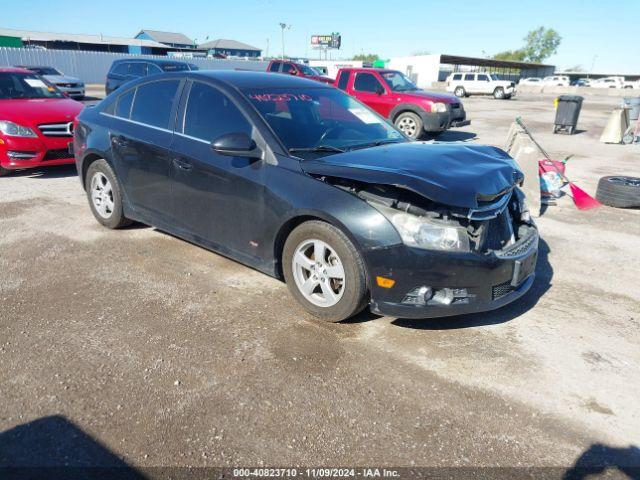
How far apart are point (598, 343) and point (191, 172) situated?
134 inches

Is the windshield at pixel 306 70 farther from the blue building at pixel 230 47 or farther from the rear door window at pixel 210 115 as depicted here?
the blue building at pixel 230 47

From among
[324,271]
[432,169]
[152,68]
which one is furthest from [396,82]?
[324,271]

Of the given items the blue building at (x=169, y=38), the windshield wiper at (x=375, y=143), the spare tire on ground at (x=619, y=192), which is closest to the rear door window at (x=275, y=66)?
the spare tire on ground at (x=619, y=192)

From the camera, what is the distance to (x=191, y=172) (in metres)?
4.25

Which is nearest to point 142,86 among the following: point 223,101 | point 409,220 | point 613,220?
point 223,101

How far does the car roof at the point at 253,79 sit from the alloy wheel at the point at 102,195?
152 centimetres

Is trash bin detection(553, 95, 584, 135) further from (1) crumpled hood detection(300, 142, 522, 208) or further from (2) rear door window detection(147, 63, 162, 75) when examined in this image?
(1) crumpled hood detection(300, 142, 522, 208)

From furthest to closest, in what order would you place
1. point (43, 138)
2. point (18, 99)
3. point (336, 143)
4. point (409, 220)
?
point (18, 99) < point (43, 138) < point (336, 143) < point (409, 220)

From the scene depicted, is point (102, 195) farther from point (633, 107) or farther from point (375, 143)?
point (633, 107)

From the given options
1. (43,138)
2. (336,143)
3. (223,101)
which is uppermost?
(223,101)

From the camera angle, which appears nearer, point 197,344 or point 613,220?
point 197,344

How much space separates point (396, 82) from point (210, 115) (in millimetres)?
10484

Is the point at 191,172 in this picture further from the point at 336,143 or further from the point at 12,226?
the point at 12,226

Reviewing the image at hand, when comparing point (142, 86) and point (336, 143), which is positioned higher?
point (142, 86)
